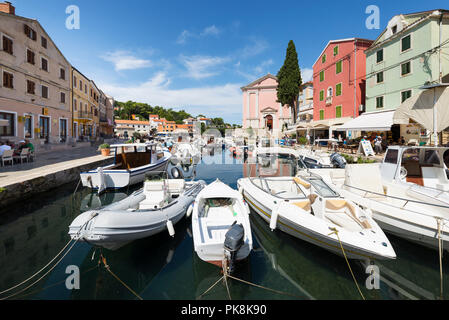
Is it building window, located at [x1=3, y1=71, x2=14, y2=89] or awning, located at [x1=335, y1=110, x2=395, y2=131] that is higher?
building window, located at [x1=3, y1=71, x2=14, y2=89]

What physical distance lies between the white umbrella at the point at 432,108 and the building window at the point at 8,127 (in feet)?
75.9

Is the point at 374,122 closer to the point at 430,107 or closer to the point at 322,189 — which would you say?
the point at 430,107

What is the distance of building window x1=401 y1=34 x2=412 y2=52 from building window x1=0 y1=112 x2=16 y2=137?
1166 inches

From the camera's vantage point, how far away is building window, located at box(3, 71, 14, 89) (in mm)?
14418

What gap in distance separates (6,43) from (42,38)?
434 cm

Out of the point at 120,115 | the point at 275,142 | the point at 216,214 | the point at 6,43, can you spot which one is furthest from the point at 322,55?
the point at 120,115

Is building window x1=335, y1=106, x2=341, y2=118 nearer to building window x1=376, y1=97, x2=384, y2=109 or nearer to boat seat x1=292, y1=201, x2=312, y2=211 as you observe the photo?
building window x1=376, y1=97, x2=384, y2=109

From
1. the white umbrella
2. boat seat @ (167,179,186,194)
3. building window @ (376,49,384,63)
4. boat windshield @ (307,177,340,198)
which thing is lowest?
boat seat @ (167,179,186,194)

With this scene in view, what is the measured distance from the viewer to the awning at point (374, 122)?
1506cm

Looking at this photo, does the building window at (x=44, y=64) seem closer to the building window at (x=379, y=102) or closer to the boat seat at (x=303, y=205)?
the boat seat at (x=303, y=205)

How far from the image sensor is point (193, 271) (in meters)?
4.74

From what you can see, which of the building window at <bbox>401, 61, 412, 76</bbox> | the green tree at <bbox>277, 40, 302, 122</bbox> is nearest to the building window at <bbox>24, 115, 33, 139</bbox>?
the building window at <bbox>401, 61, 412, 76</bbox>

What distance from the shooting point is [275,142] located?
118ft

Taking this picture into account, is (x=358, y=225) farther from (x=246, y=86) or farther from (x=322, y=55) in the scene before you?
(x=246, y=86)
